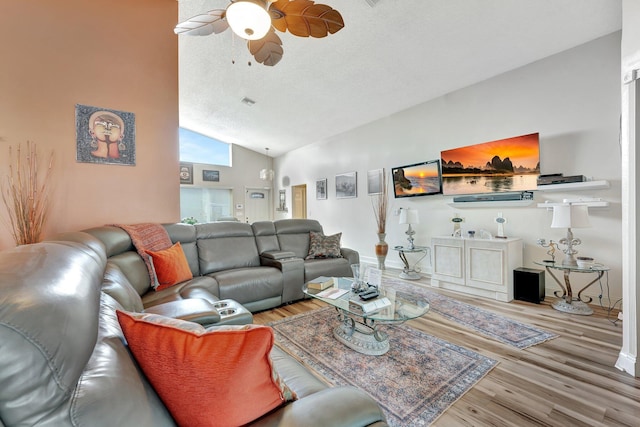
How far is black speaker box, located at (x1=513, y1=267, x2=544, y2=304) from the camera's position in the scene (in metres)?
3.02

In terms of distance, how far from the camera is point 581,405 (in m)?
1.52

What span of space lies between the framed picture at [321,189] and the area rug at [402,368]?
4356 millimetres

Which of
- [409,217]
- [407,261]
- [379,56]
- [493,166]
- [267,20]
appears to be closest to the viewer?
[267,20]

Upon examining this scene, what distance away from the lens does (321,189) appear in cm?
666

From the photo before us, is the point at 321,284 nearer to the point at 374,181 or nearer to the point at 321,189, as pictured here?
the point at 374,181

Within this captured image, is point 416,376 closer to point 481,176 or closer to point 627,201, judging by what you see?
point 627,201

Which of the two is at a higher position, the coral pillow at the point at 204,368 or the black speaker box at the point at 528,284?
the coral pillow at the point at 204,368

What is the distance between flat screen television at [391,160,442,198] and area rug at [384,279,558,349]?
178 centimetres

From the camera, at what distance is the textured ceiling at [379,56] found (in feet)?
8.61

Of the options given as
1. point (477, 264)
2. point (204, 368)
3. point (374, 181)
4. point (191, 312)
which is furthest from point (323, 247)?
point (204, 368)

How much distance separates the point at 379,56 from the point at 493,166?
2116 mm

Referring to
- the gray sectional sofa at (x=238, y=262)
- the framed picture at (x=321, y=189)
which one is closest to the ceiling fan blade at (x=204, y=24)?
the gray sectional sofa at (x=238, y=262)

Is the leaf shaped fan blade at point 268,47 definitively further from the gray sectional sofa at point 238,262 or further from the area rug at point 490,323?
the area rug at point 490,323

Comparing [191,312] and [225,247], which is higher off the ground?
[225,247]
